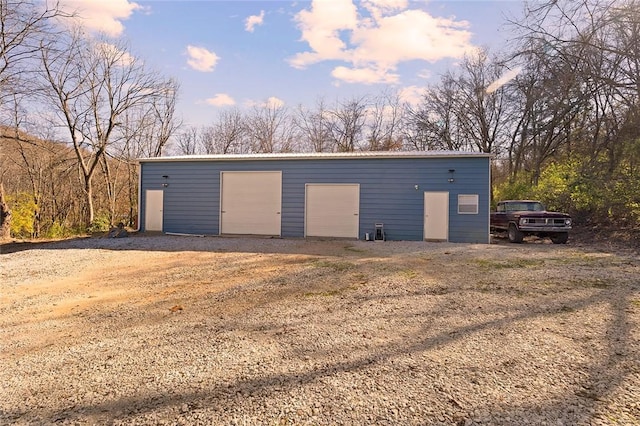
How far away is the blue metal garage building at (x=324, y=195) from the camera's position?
1067cm

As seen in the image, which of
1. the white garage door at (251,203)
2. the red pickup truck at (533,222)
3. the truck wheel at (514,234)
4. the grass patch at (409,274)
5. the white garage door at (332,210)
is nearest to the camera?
the grass patch at (409,274)

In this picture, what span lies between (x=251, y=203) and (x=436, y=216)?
20.2ft

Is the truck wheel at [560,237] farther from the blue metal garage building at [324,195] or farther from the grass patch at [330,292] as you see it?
the grass patch at [330,292]

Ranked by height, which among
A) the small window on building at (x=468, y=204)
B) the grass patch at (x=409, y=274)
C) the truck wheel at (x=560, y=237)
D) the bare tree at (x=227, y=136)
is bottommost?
the grass patch at (x=409, y=274)

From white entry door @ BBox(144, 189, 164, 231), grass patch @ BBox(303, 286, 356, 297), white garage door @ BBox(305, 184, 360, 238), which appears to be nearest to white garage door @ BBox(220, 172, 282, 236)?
white garage door @ BBox(305, 184, 360, 238)

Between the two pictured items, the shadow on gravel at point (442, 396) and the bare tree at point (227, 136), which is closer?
the shadow on gravel at point (442, 396)

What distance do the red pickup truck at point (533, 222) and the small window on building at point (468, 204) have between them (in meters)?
1.28

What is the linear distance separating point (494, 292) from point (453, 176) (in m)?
6.57

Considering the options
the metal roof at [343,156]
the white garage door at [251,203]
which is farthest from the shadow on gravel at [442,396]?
the white garage door at [251,203]

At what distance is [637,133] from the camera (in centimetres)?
1042

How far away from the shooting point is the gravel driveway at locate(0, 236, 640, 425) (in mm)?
2097

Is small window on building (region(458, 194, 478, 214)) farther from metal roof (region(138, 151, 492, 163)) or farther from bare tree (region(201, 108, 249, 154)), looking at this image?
bare tree (region(201, 108, 249, 154))

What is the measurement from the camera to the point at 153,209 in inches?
501

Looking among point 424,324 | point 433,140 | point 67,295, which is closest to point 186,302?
point 67,295
